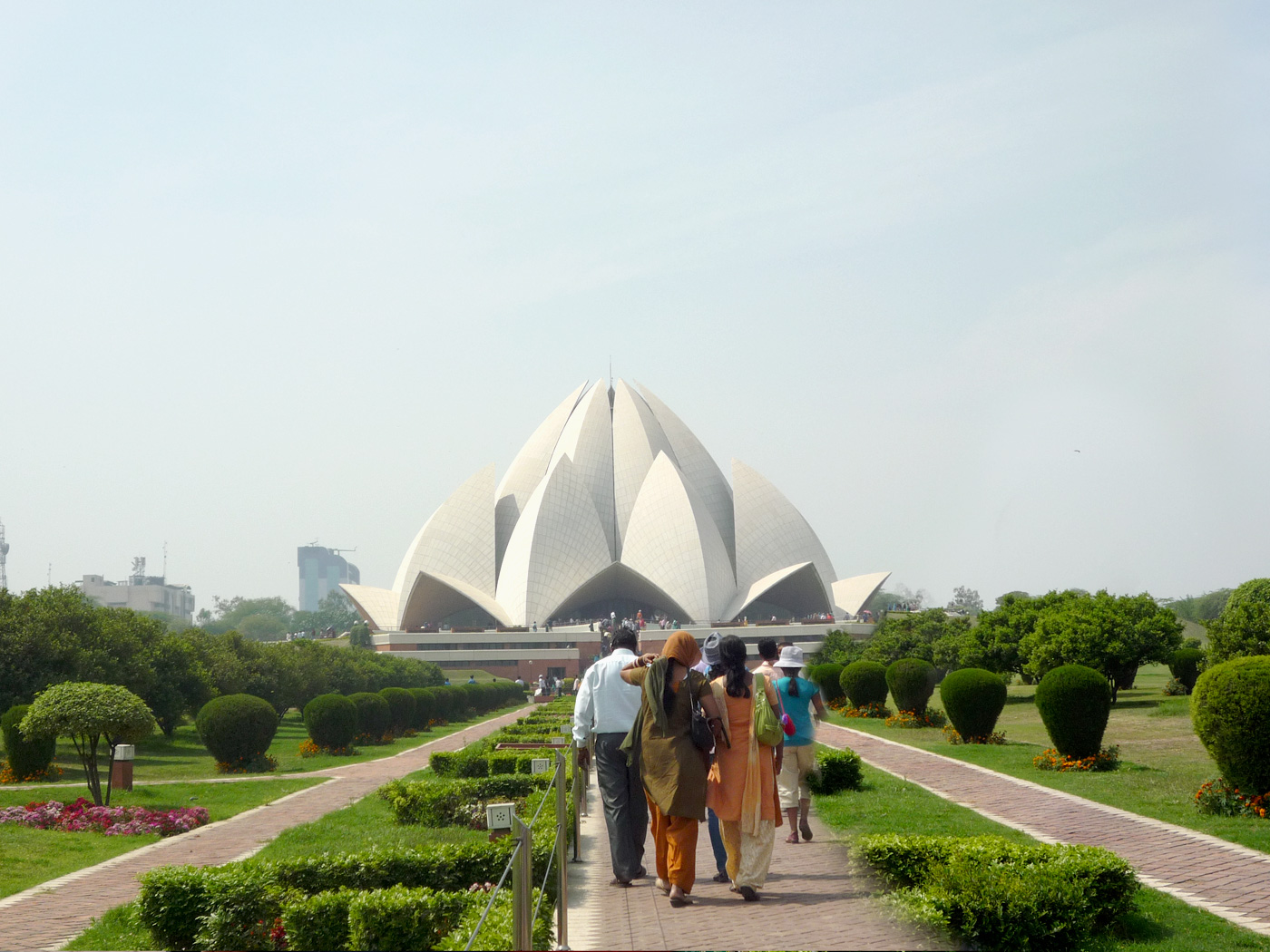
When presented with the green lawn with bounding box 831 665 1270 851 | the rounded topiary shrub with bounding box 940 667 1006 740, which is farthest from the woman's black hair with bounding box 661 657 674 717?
the rounded topiary shrub with bounding box 940 667 1006 740

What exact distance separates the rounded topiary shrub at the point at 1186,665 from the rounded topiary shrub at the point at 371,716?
1189cm

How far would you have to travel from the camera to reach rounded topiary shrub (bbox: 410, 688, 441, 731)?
19.0 m

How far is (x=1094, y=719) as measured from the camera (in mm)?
9539

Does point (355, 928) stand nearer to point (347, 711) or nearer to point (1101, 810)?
point (1101, 810)

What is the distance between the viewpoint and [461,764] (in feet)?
32.1

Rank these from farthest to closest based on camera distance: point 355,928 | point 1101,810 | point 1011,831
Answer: point 1101,810 → point 1011,831 → point 355,928

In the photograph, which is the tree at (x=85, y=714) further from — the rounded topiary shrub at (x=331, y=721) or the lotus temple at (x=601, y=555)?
the lotus temple at (x=601, y=555)

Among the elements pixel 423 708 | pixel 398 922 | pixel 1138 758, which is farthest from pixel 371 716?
pixel 398 922

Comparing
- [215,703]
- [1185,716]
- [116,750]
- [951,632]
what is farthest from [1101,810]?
[951,632]

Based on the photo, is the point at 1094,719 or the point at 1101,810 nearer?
the point at 1101,810

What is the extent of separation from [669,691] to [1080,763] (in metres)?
6.65

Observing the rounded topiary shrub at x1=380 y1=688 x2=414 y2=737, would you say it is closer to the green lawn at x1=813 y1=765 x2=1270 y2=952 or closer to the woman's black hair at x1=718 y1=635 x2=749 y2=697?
the green lawn at x1=813 y1=765 x2=1270 y2=952

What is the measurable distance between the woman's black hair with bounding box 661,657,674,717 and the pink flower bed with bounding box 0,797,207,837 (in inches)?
217

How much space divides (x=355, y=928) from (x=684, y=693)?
56.9 inches
